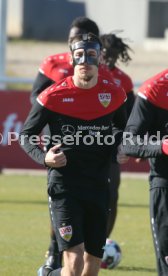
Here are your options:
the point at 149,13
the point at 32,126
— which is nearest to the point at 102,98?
the point at 32,126

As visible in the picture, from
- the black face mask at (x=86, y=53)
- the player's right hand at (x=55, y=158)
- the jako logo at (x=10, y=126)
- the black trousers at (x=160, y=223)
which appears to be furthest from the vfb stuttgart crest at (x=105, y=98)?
the jako logo at (x=10, y=126)

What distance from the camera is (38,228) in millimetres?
11781

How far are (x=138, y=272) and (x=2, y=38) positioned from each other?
9.98 meters

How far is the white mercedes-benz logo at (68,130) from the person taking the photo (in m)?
7.11

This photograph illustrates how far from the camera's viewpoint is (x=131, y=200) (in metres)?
14.7

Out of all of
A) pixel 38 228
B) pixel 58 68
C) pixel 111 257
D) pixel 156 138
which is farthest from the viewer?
pixel 38 228

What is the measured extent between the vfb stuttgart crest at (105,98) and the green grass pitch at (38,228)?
91.3 inches

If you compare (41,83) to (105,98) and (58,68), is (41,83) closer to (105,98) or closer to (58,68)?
(58,68)

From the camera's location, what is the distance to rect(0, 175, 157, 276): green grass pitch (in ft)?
31.1

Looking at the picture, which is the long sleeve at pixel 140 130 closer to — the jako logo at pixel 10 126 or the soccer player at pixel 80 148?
the soccer player at pixel 80 148

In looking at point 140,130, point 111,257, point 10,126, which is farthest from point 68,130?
point 10,126

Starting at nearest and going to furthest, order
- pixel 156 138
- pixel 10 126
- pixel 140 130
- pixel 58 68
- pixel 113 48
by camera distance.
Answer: pixel 140 130 < pixel 156 138 < pixel 58 68 < pixel 113 48 < pixel 10 126

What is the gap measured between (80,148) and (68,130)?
165mm

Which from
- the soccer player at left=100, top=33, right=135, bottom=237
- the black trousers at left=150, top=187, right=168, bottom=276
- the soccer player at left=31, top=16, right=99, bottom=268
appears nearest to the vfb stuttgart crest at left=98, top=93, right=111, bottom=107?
the black trousers at left=150, top=187, right=168, bottom=276
